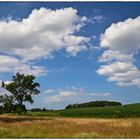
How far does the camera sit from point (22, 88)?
56.5m

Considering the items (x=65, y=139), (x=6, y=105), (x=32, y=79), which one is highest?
(x=32, y=79)

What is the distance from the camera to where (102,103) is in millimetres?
85250

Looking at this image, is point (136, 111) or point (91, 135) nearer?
point (91, 135)

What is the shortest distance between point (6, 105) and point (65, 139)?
42057 millimetres

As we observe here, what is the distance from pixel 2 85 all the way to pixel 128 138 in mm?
38762

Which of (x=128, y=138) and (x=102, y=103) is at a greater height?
(x=102, y=103)

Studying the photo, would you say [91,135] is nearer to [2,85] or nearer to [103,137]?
[103,137]

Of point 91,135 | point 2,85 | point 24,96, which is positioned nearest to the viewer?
point 91,135

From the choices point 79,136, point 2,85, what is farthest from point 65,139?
point 2,85

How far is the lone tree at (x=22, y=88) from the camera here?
55.2 m

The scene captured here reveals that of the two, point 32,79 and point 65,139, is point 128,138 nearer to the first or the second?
point 65,139

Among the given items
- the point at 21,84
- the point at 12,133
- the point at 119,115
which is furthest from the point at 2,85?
the point at 12,133

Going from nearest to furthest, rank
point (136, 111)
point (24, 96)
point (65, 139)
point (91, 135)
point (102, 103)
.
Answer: point (65, 139) < point (91, 135) < point (136, 111) < point (24, 96) < point (102, 103)

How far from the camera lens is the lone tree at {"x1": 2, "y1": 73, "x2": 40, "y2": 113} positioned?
5515 cm
